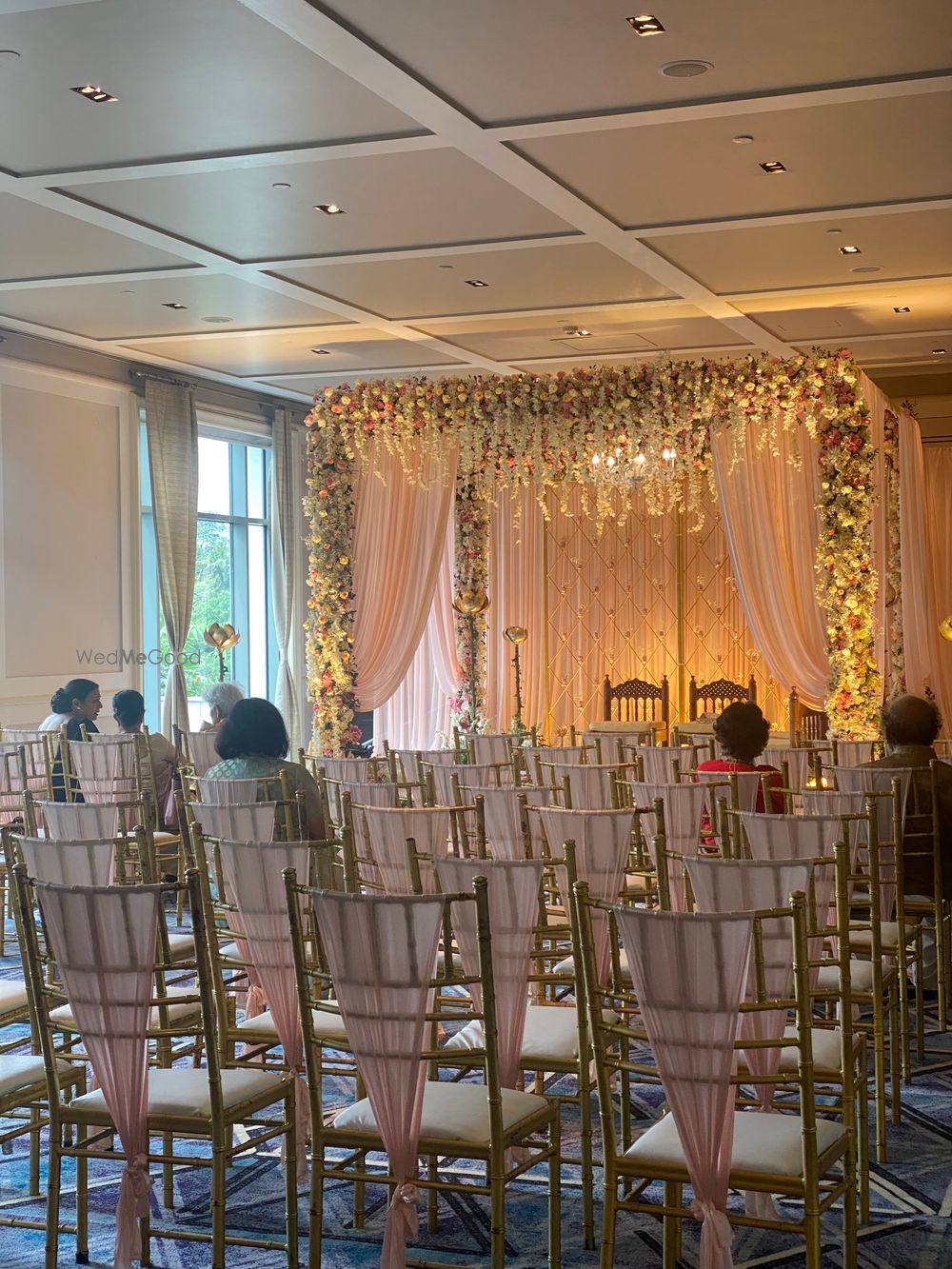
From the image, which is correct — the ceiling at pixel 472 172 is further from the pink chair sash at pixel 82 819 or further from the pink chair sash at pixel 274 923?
the pink chair sash at pixel 274 923

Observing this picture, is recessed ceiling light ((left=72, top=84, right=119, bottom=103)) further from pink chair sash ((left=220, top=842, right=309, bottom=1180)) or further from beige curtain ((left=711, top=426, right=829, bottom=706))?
beige curtain ((left=711, top=426, right=829, bottom=706))

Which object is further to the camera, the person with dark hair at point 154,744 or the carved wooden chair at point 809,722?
the carved wooden chair at point 809,722

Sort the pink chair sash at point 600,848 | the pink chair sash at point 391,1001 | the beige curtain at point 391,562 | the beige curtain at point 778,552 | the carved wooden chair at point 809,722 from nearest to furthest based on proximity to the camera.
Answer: the pink chair sash at point 391,1001, the pink chair sash at point 600,848, the beige curtain at point 778,552, the beige curtain at point 391,562, the carved wooden chair at point 809,722

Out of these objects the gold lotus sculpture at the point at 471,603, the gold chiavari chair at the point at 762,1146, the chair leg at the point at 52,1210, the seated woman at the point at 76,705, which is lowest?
the chair leg at the point at 52,1210

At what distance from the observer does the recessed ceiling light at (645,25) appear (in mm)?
4902

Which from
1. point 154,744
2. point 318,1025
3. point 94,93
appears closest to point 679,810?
point 318,1025

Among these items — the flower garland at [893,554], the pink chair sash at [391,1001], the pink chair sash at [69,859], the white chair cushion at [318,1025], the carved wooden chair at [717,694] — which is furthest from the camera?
the carved wooden chair at [717,694]

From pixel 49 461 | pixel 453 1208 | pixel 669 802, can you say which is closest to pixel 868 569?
pixel 669 802

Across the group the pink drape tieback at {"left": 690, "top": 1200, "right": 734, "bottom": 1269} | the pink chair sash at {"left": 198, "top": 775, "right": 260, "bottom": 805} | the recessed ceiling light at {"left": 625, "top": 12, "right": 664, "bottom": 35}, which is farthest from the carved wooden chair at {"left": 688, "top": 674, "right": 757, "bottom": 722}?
the pink drape tieback at {"left": 690, "top": 1200, "right": 734, "bottom": 1269}

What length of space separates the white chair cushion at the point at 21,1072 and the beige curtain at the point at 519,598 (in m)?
10.1

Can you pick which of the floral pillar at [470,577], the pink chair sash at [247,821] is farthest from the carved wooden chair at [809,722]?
the pink chair sash at [247,821]

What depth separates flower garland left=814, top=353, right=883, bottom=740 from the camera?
32.1 feet

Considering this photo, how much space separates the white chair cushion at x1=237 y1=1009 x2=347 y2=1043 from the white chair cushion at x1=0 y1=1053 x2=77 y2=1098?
0.49m

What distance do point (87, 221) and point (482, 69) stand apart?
2973mm
